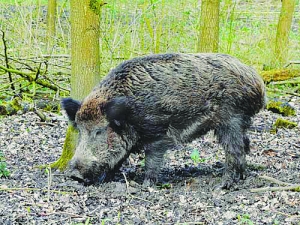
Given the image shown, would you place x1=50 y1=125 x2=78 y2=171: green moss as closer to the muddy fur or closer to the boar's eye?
the muddy fur

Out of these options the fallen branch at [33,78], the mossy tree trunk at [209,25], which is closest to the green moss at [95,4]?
the fallen branch at [33,78]

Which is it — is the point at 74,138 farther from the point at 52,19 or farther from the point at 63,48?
the point at 52,19

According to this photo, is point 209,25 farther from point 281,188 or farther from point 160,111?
point 281,188

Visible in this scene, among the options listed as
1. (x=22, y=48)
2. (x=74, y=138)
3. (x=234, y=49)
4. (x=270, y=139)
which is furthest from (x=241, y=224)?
(x=234, y=49)

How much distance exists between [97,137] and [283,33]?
809 cm

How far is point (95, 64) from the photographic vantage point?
5879 millimetres

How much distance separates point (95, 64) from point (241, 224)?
8.47ft

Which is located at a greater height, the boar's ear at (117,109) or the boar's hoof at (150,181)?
the boar's ear at (117,109)

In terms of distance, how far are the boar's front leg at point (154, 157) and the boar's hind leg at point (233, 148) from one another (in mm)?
645

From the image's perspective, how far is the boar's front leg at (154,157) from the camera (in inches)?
226

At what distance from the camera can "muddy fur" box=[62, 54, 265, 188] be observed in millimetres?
5656

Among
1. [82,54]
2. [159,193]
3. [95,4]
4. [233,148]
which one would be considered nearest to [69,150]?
[82,54]

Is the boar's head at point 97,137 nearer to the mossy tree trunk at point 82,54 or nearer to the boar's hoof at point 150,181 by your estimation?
the mossy tree trunk at point 82,54

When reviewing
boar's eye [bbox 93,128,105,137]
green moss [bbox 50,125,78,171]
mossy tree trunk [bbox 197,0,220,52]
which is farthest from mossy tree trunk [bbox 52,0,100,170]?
mossy tree trunk [bbox 197,0,220,52]
